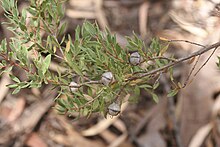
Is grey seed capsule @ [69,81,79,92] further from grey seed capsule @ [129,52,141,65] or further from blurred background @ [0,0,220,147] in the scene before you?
blurred background @ [0,0,220,147]

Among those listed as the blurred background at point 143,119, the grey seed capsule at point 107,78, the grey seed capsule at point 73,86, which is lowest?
the blurred background at point 143,119

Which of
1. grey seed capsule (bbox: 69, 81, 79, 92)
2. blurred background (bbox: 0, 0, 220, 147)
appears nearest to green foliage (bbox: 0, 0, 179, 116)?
grey seed capsule (bbox: 69, 81, 79, 92)

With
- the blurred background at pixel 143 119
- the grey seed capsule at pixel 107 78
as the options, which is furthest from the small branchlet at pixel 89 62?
the blurred background at pixel 143 119

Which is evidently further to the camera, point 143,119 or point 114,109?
point 143,119

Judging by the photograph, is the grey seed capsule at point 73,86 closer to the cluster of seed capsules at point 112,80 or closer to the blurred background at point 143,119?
the cluster of seed capsules at point 112,80

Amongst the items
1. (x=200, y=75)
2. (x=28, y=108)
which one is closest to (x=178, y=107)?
(x=200, y=75)

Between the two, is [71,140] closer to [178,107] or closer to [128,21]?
[178,107]

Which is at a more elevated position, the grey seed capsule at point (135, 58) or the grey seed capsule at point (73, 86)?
the grey seed capsule at point (135, 58)

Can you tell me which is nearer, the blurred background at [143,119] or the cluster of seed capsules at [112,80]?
the cluster of seed capsules at [112,80]

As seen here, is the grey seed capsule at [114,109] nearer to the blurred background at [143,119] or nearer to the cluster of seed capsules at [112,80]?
the cluster of seed capsules at [112,80]

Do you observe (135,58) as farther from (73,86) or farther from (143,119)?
(143,119)

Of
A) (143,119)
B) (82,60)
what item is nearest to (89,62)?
(82,60)
